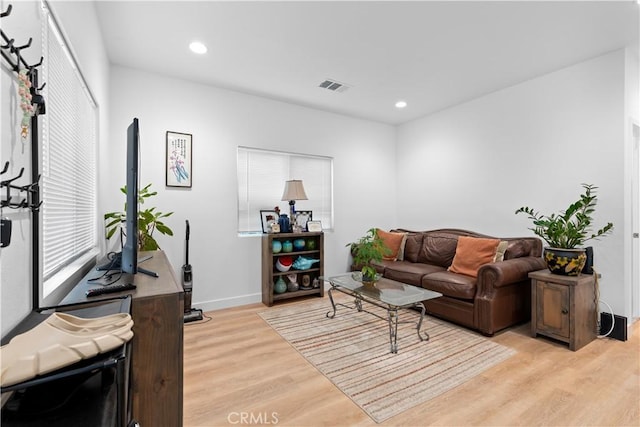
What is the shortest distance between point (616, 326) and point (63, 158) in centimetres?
455

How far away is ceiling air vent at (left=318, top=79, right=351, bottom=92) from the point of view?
3.51 metres

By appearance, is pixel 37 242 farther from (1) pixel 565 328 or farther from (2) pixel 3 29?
(1) pixel 565 328

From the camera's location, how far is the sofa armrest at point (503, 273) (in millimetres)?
2818

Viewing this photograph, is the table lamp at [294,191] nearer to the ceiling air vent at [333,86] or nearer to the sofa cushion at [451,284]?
the ceiling air vent at [333,86]

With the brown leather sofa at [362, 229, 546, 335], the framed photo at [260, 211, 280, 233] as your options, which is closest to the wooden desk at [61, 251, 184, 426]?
the framed photo at [260, 211, 280, 233]

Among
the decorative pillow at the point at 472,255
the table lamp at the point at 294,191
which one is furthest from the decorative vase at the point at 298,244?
the decorative pillow at the point at 472,255

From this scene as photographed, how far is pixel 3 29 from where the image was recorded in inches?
36.4

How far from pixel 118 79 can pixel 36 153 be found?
249 centimetres

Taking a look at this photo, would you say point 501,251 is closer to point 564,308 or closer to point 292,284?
point 564,308

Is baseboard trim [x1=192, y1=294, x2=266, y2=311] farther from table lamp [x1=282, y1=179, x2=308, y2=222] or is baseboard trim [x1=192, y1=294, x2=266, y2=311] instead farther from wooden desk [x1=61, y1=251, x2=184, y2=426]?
wooden desk [x1=61, y1=251, x2=184, y2=426]

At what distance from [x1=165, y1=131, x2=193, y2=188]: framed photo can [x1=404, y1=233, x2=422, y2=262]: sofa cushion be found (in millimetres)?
3096

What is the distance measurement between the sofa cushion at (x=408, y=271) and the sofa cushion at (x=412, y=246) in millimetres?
226

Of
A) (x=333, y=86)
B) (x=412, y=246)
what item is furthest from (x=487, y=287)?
(x=333, y=86)

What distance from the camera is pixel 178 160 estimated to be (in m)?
3.39
